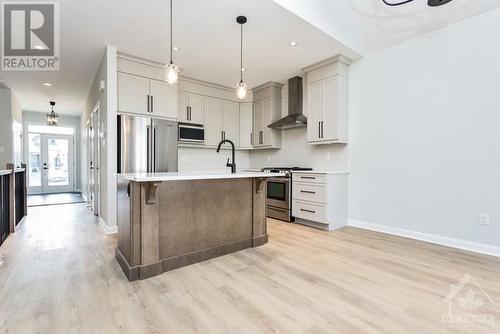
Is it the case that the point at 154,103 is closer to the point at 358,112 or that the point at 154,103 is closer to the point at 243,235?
the point at 243,235

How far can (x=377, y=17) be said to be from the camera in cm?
341

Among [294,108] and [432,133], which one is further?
[294,108]

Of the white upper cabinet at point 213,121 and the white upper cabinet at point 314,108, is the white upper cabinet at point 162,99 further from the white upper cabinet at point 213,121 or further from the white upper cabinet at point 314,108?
the white upper cabinet at point 314,108

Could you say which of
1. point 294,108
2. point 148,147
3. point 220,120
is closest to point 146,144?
point 148,147

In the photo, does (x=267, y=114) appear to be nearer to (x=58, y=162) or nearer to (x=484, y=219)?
(x=484, y=219)

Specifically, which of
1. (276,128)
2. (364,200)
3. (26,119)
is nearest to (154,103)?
(276,128)

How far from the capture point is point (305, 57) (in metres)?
4.00

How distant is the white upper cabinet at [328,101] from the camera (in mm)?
4066

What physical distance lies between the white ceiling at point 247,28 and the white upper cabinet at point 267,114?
0.78 m

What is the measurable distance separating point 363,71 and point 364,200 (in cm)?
208

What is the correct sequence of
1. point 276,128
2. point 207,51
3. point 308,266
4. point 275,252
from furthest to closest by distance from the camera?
point 276,128 < point 207,51 < point 275,252 < point 308,266

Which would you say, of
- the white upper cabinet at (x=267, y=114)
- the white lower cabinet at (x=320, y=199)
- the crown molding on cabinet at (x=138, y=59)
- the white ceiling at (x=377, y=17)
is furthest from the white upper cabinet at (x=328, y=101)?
the crown molding on cabinet at (x=138, y=59)

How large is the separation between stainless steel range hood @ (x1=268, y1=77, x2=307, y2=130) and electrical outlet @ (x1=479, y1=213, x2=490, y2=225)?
2.79 metres
